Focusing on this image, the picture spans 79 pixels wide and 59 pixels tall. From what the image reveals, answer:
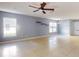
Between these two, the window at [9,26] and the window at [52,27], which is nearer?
the window at [9,26]

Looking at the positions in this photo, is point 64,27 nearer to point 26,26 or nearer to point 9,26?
point 26,26

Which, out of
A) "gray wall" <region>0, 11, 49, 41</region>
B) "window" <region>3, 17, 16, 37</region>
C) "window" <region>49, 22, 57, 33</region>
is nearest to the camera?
"window" <region>3, 17, 16, 37</region>

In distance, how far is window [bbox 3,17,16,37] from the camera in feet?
28.4

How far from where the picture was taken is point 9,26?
358 inches

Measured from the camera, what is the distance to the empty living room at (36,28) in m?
5.67

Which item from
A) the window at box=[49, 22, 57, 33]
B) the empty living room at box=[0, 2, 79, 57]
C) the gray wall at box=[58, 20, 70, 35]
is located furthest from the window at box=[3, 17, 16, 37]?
the gray wall at box=[58, 20, 70, 35]

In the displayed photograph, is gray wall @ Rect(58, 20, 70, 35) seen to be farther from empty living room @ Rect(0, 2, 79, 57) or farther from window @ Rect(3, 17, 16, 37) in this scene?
window @ Rect(3, 17, 16, 37)

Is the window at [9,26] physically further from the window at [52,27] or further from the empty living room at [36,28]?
the window at [52,27]

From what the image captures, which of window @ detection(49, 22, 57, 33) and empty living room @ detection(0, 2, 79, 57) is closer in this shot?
empty living room @ detection(0, 2, 79, 57)

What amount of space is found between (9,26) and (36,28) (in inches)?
148

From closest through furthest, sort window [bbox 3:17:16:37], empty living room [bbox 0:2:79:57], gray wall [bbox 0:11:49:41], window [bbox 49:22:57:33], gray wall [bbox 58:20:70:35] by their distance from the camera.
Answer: empty living room [bbox 0:2:79:57] < window [bbox 3:17:16:37] < gray wall [bbox 0:11:49:41] < window [bbox 49:22:57:33] < gray wall [bbox 58:20:70:35]

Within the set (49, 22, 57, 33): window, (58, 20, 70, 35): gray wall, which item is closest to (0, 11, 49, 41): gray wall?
(49, 22, 57, 33): window

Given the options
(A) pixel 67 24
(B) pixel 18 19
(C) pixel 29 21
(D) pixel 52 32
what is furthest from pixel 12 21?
(A) pixel 67 24

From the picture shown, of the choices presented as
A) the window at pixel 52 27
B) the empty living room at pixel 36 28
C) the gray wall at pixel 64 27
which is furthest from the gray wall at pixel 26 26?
the gray wall at pixel 64 27
